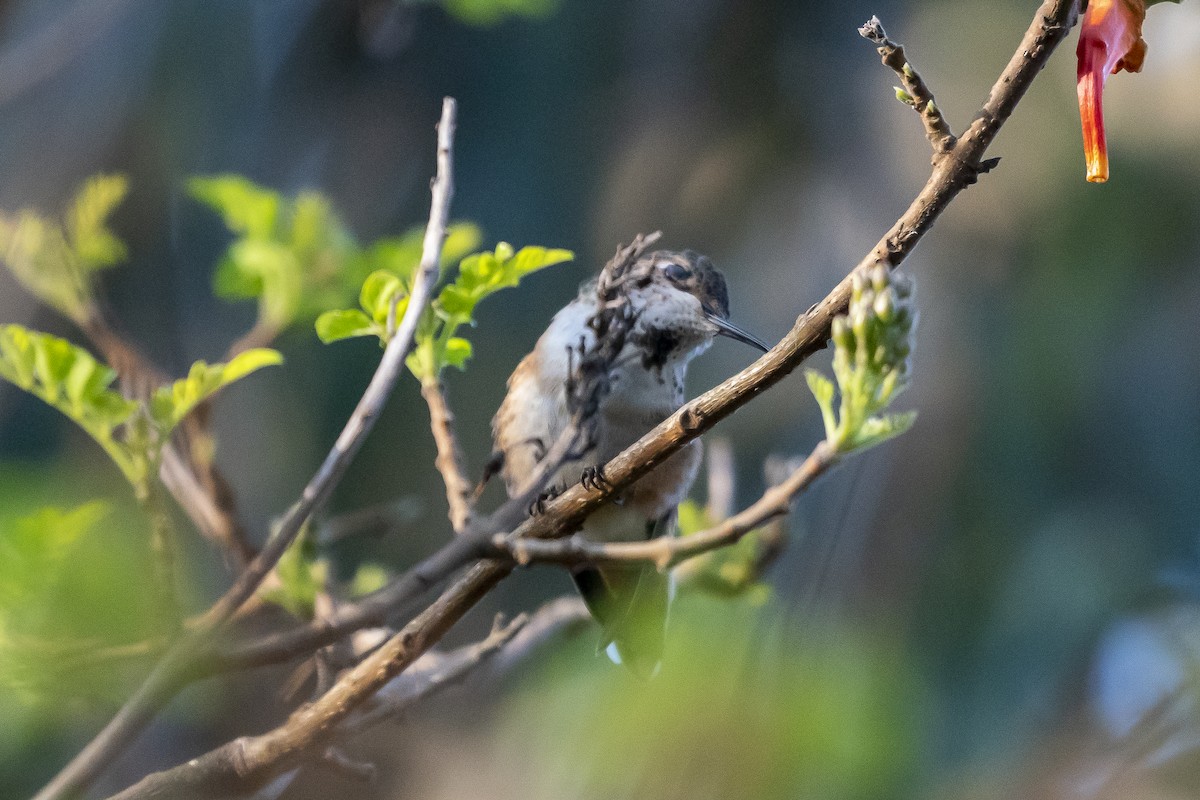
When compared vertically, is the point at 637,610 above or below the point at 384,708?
above

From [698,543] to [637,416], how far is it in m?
1.34

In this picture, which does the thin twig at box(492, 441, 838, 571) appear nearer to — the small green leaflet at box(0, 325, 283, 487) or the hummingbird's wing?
the small green leaflet at box(0, 325, 283, 487)

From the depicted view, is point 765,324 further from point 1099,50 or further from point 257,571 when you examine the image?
point 257,571

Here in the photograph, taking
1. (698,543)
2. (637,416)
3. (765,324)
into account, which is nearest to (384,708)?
(698,543)

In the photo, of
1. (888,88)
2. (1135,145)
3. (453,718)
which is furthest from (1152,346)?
(453,718)

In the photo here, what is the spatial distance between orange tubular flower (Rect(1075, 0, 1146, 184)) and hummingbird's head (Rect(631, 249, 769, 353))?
Result: 103cm

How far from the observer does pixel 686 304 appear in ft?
7.14

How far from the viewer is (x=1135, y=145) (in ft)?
13.9

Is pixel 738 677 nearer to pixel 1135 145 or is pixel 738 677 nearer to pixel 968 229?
pixel 968 229

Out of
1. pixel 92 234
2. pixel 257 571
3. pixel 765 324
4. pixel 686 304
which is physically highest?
pixel 765 324

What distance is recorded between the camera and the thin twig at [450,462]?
1043 millimetres

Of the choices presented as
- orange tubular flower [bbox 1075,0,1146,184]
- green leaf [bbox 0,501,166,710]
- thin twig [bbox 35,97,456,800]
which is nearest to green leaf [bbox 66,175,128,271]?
A: green leaf [bbox 0,501,166,710]

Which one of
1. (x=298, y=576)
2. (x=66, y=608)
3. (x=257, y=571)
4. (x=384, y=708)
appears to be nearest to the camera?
(x=257, y=571)

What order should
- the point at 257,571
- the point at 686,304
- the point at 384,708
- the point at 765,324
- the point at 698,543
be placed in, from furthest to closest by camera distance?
the point at 765,324, the point at 686,304, the point at 384,708, the point at 257,571, the point at 698,543
